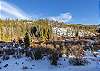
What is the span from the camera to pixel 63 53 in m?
17.2

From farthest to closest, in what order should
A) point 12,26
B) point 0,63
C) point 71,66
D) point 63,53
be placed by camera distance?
point 12,26, point 63,53, point 0,63, point 71,66

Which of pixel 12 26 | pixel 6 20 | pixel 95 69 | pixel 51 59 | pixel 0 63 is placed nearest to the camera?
pixel 95 69

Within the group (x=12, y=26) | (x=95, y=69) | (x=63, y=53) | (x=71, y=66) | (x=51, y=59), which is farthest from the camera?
(x=12, y=26)

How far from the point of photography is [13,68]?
13781 millimetres

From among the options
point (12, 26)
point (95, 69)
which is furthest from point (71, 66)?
point (12, 26)

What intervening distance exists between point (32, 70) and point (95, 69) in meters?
3.29

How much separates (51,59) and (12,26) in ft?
341

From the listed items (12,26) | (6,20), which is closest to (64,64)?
(12,26)

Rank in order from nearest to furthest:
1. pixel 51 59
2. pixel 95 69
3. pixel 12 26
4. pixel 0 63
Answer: pixel 95 69 < pixel 51 59 < pixel 0 63 < pixel 12 26

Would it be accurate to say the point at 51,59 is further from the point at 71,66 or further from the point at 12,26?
the point at 12,26

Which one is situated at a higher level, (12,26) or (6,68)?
(12,26)

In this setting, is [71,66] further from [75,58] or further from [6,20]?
[6,20]

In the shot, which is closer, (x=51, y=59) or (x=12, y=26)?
(x=51, y=59)

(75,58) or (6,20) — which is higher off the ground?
(6,20)
